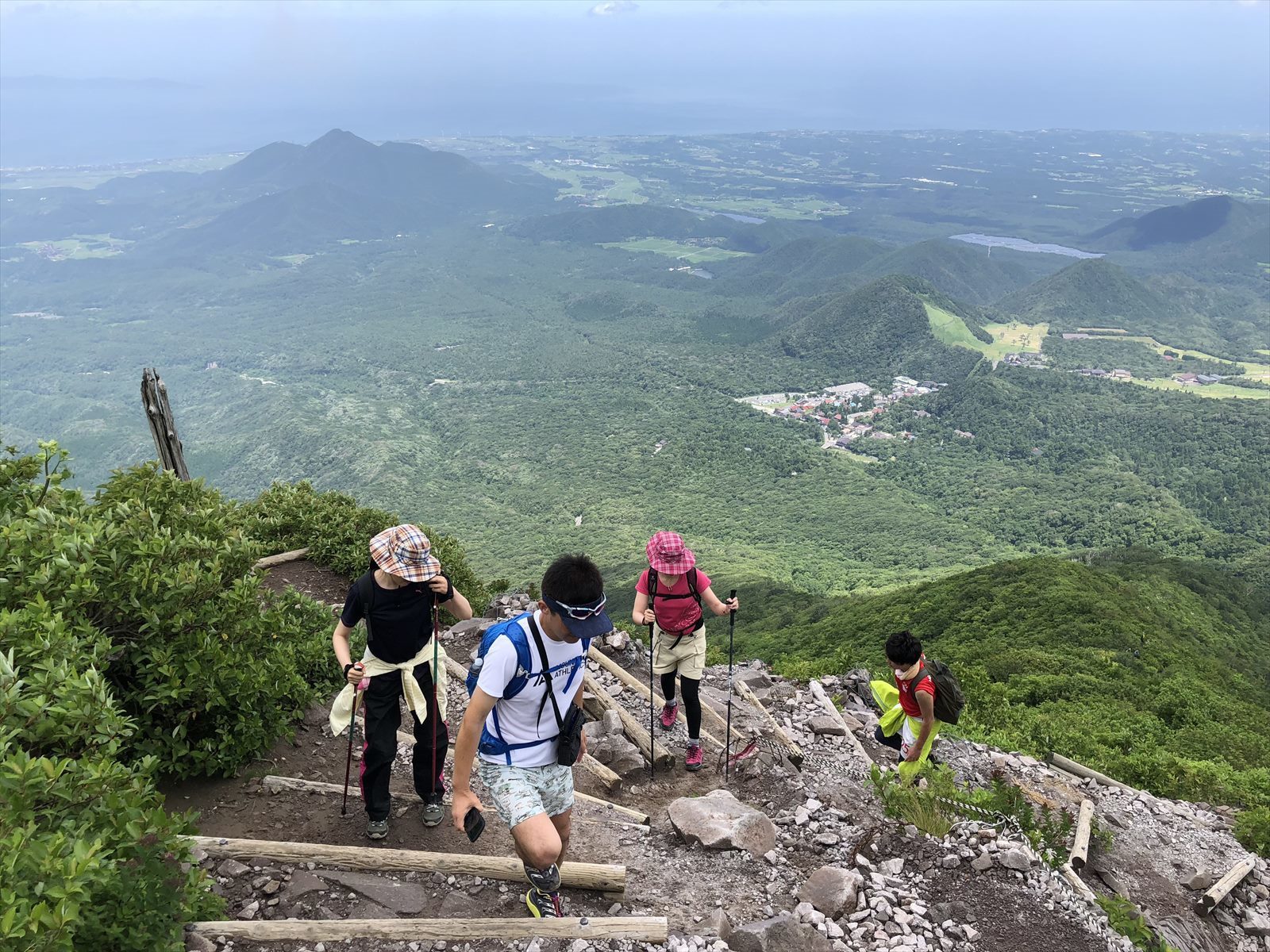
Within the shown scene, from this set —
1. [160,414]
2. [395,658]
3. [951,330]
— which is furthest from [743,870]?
[951,330]

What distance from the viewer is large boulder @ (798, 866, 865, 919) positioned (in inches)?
192

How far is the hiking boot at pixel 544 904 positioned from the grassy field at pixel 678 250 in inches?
6620

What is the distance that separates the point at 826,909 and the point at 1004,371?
93780 millimetres

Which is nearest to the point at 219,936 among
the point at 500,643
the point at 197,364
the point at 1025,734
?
the point at 500,643

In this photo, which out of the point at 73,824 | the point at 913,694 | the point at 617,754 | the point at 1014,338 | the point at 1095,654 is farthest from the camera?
the point at 1014,338

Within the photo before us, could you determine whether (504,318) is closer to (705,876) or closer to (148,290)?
(148,290)

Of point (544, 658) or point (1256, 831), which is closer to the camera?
point (544, 658)

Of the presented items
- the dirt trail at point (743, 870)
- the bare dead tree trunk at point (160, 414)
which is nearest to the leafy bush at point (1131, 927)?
the dirt trail at point (743, 870)

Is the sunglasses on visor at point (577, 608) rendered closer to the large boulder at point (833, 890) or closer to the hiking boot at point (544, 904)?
the hiking boot at point (544, 904)

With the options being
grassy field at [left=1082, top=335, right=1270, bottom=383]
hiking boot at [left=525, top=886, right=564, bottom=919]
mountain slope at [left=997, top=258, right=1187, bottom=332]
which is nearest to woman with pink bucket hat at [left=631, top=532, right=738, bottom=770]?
hiking boot at [left=525, top=886, right=564, bottom=919]

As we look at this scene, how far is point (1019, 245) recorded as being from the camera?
182875 mm

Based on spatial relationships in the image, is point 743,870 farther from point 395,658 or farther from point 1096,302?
point 1096,302

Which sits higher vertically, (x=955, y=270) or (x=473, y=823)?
(x=955, y=270)

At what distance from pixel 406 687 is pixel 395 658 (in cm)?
24
